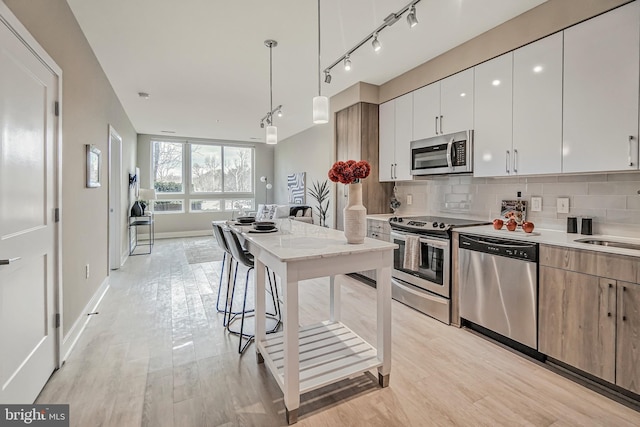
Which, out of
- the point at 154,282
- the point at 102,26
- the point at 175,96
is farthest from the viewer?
the point at 175,96

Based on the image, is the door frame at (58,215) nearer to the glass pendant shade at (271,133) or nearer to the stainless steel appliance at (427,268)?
the glass pendant shade at (271,133)

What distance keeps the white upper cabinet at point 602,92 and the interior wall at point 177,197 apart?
7893 mm

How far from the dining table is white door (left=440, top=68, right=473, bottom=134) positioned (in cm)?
176

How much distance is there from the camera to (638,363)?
172 centimetres

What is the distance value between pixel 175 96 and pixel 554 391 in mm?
5516

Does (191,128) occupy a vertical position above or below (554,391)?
above

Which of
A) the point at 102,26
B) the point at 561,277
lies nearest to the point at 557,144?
the point at 561,277

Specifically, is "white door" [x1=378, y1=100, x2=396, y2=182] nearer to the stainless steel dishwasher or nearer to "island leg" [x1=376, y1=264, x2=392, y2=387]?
the stainless steel dishwasher

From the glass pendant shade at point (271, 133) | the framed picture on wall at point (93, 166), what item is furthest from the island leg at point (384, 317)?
the framed picture on wall at point (93, 166)

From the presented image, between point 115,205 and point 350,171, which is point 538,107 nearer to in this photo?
point 350,171

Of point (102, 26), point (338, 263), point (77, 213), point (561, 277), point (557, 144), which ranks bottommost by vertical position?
point (561, 277)

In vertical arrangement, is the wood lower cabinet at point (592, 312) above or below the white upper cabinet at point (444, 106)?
below

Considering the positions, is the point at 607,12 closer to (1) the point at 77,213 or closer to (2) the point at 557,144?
(2) the point at 557,144

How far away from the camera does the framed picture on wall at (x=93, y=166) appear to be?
2945 millimetres
